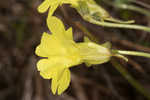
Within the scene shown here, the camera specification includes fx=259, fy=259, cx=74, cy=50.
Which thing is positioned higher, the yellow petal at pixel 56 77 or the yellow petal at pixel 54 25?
the yellow petal at pixel 54 25

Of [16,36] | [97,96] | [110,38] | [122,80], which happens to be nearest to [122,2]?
[110,38]

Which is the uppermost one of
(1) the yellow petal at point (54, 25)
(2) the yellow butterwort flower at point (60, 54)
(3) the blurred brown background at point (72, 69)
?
(1) the yellow petal at point (54, 25)

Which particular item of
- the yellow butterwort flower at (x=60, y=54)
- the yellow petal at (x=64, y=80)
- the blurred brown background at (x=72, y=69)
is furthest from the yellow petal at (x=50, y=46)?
the blurred brown background at (x=72, y=69)

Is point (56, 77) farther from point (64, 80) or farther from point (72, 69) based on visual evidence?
point (72, 69)

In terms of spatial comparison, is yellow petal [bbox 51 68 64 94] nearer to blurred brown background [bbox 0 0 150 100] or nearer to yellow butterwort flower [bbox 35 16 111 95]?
yellow butterwort flower [bbox 35 16 111 95]

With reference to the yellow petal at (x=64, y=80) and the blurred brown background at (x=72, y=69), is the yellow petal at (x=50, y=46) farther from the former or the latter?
the blurred brown background at (x=72, y=69)

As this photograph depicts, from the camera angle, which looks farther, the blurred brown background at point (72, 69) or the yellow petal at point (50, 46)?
the blurred brown background at point (72, 69)

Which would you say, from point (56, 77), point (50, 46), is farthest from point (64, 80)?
point (50, 46)
